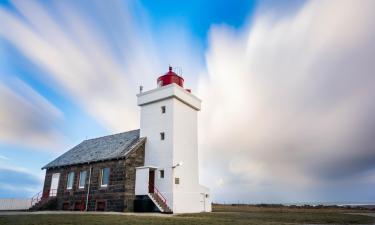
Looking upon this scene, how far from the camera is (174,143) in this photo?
23484mm

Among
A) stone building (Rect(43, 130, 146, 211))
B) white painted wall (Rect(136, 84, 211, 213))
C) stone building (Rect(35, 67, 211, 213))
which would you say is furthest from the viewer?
white painted wall (Rect(136, 84, 211, 213))

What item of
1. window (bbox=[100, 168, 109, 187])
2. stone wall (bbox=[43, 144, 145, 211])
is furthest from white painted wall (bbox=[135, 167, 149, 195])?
window (bbox=[100, 168, 109, 187])

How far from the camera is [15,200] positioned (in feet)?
95.9

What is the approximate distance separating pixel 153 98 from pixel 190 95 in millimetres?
3682

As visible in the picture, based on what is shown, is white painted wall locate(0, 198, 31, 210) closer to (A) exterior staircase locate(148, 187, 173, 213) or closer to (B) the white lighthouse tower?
(B) the white lighthouse tower

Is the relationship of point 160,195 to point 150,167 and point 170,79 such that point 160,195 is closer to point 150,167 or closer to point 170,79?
point 150,167

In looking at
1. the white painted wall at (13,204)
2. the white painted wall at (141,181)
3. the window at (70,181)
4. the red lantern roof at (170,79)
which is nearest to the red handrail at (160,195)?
the white painted wall at (141,181)

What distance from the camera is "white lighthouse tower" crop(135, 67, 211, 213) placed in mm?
22438

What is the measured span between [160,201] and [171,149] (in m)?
4.31

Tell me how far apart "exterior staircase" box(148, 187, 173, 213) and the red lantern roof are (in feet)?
34.6

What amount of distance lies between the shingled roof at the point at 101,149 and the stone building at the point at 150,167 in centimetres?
10

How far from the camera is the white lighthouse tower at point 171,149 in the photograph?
73.6 feet

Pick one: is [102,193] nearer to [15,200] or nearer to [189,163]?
[189,163]

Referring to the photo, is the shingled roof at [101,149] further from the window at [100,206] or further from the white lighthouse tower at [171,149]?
the window at [100,206]
